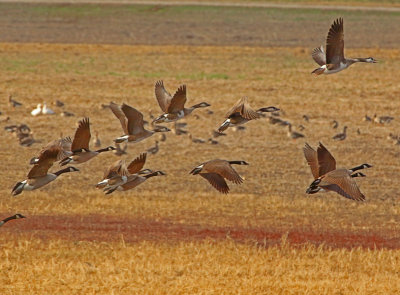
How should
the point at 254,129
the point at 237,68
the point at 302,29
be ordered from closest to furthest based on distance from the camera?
1. the point at 254,129
2. the point at 237,68
3. the point at 302,29

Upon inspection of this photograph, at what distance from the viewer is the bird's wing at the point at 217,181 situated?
40.7ft

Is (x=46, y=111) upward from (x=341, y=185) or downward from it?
downward

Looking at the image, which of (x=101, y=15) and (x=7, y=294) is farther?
(x=101, y=15)

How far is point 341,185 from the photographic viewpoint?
436 inches

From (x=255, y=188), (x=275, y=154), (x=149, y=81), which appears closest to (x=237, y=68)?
(x=149, y=81)

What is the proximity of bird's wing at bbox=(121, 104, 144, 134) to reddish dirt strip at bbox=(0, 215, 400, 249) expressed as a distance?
6.13 metres

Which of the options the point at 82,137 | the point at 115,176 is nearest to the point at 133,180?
the point at 115,176

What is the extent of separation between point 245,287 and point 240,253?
8.40ft

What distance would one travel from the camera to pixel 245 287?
50.9ft

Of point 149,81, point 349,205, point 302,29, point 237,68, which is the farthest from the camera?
point 302,29

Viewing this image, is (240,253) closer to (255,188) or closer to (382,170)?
(255,188)

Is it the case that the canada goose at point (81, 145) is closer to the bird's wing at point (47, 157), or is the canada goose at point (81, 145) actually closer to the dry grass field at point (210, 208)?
the bird's wing at point (47, 157)

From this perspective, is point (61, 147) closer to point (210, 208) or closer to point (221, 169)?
point (221, 169)

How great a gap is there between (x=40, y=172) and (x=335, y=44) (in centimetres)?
433
